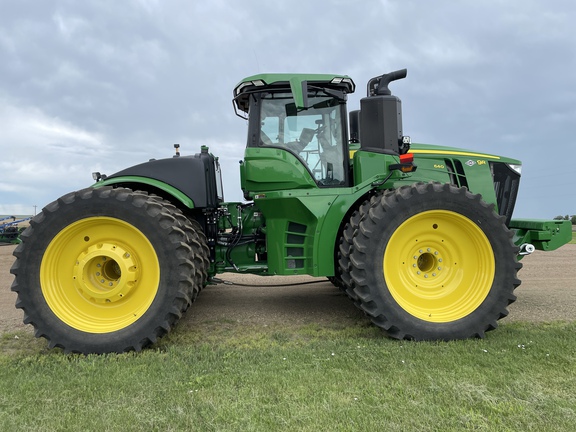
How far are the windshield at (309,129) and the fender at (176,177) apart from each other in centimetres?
85

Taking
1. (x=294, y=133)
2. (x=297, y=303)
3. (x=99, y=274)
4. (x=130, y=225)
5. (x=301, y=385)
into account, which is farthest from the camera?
(x=297, y=303)

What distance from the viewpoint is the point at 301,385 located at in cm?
310

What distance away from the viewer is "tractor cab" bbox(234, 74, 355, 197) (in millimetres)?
4855

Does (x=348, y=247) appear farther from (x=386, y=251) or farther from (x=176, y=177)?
(x=176, y=177)

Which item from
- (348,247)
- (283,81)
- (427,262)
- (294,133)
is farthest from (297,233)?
(283,81)

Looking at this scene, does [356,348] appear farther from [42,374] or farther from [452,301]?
[42,374]

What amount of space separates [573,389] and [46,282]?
4.62 m

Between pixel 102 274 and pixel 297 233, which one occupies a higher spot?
pixel 297 233

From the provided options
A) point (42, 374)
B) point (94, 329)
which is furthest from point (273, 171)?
point (42, 374)

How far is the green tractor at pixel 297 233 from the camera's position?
4.14 meters

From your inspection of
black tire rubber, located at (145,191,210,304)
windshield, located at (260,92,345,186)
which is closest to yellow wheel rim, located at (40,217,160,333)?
black tire rubber, located at (145,191,210,304)

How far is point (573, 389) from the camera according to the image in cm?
303

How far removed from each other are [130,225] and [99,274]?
25.6 inches

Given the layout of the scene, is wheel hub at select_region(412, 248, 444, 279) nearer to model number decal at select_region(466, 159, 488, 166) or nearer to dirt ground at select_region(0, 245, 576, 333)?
dirt ground at select_region(0, 245, 576, 333)
